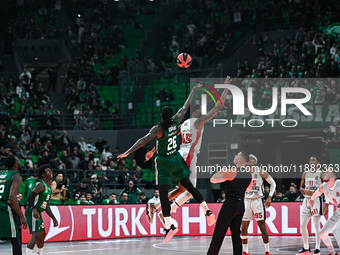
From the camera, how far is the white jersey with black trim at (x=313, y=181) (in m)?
18.2

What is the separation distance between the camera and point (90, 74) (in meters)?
34.6

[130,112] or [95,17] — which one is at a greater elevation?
[95,17]

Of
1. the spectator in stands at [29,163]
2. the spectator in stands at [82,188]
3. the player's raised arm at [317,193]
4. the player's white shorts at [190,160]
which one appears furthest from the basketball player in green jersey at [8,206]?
the spectator in stands at [29,163]

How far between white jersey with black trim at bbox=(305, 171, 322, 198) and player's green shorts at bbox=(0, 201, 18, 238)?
893 cm

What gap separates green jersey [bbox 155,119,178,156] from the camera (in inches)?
503

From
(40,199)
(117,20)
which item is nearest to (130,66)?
(117,20)

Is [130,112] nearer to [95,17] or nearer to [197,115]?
[95,17]

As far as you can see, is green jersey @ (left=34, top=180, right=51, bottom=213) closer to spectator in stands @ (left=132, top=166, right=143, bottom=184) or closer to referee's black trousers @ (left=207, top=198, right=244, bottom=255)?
referee's black trousers @ (left=207, top=198, right=244, bottom=255)

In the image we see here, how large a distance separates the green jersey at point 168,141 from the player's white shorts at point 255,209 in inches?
195

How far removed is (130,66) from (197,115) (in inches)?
776

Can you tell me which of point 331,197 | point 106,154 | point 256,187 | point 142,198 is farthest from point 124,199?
point 331,197

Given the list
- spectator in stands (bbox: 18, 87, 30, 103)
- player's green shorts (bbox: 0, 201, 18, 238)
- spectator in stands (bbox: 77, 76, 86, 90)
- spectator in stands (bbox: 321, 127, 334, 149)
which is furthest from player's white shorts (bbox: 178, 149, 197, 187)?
spectator in stands (bbox: 77, 76, 86, 90)

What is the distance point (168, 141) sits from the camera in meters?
12.8

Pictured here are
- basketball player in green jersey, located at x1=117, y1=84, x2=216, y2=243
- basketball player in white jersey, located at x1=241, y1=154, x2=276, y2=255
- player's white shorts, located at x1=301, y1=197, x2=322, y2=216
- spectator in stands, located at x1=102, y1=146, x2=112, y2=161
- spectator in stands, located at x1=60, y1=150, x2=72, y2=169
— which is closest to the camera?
basketball player in green jersey, located at x1=117, y1=84, x2=216, y2=243
